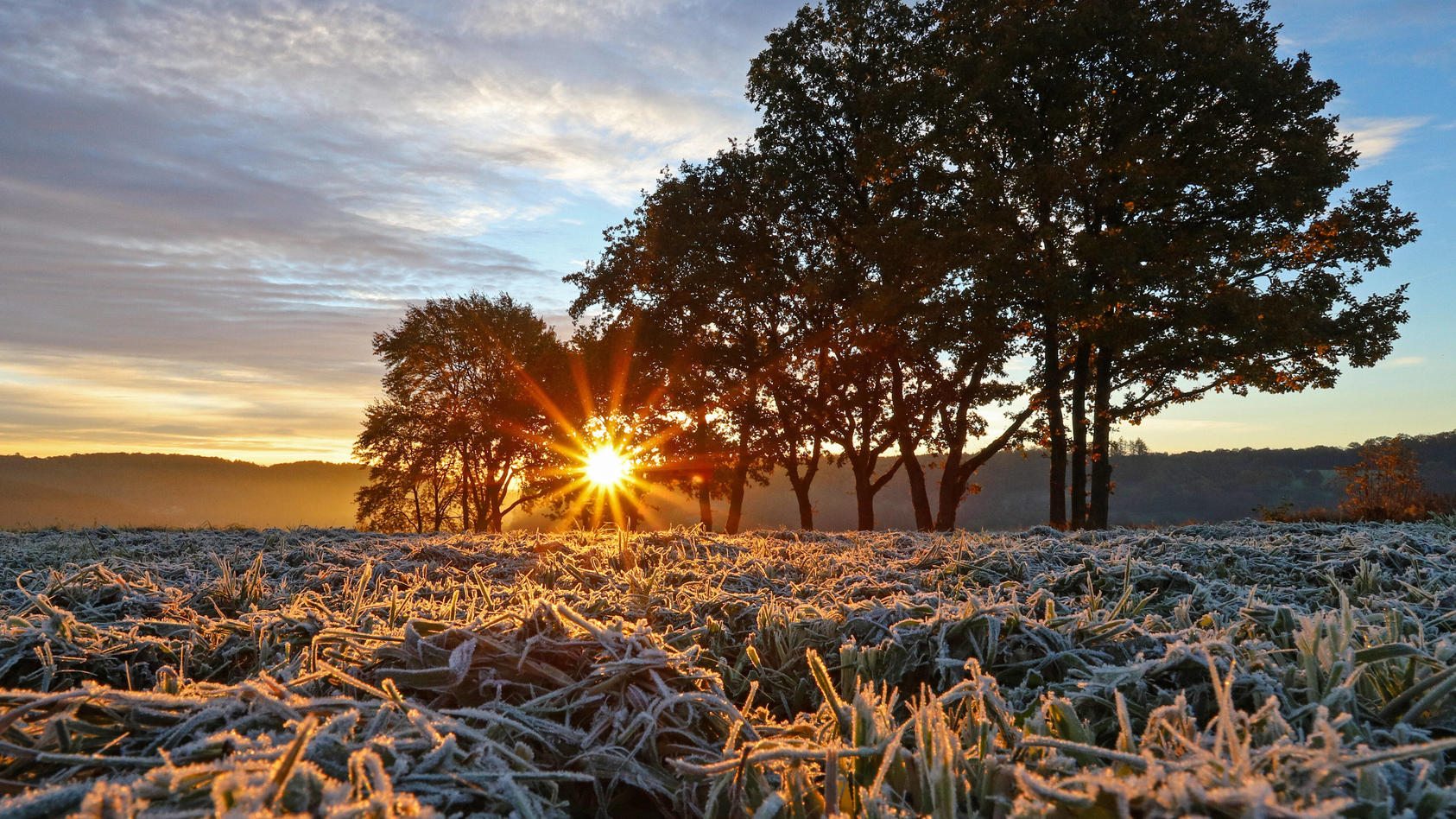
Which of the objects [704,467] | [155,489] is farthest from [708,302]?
[155,489]

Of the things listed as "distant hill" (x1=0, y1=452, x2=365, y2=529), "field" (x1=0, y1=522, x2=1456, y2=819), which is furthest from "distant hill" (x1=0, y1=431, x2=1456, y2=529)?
"field" (x1=0, y1=522, x2=1456, y2=819)

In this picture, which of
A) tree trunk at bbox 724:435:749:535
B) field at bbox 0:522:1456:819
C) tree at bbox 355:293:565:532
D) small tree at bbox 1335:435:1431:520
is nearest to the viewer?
field at bbox 0:522:1456:819

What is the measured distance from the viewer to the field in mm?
1118

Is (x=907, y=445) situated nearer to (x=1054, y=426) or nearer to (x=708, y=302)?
(x=1054, y=426)

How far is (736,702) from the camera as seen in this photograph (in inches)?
101

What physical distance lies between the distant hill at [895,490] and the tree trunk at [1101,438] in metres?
28.2

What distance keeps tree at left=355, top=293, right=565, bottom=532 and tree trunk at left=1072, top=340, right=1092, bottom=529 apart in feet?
77.8

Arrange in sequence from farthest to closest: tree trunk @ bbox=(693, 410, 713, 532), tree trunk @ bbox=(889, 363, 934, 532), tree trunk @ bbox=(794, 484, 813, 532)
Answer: tree trunk @ bbox=(693, 410, 713, 532)
tree trunk @ bbox=(794, 484, 813, 532)
tree trunk @ bbox=(889, 363, 934, 532)

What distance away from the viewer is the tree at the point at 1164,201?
55.8ft

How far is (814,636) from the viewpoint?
2.97m

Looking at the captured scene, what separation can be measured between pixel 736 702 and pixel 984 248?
1806 cm

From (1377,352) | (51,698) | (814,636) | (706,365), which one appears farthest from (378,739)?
(706,365)

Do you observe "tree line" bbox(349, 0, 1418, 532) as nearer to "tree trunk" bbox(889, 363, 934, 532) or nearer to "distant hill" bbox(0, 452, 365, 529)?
"tree trunk" bbox(889, 363, 934, 532)

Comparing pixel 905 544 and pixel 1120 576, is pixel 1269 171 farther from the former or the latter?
pixel 1120 576
